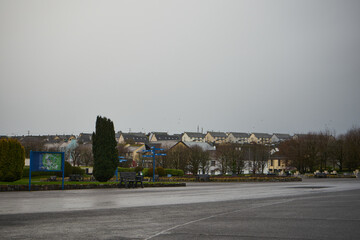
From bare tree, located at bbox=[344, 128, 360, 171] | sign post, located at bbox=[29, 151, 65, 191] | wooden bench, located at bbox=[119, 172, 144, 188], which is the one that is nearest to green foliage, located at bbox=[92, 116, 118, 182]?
wooden bench, located at bbox=[119, 172, 144, 188]

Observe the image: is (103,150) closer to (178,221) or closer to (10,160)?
(10,160)

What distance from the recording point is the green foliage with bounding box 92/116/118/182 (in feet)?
111

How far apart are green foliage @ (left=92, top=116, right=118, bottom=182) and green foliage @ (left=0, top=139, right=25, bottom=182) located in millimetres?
6070

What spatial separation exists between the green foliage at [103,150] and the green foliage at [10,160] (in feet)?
19.9

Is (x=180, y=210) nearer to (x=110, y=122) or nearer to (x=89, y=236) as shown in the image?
(x=89, y=236)

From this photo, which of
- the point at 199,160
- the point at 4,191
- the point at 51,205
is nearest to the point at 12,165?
the point at 4,191

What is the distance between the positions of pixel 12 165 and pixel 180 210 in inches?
682

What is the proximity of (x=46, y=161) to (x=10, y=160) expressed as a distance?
7.57 feet

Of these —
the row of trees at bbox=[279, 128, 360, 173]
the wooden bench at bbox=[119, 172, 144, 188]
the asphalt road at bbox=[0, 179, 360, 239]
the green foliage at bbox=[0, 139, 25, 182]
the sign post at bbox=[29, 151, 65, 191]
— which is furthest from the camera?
the row of trees at bbox=[279, 128, 360, 173]

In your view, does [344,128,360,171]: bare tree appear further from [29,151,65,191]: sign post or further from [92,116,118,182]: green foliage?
[29,151,65,191]: sign post

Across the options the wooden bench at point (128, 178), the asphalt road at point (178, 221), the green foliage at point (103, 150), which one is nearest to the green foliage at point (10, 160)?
the green foliage at point (103, 150)

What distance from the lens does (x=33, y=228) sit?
35.6 ft

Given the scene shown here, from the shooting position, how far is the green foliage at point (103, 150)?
33906 millimetres

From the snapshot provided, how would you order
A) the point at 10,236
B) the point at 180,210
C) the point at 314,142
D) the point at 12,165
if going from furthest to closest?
the point at 314,142 < the point at 12,165 < the point at 180,210 < the point at 10,236
